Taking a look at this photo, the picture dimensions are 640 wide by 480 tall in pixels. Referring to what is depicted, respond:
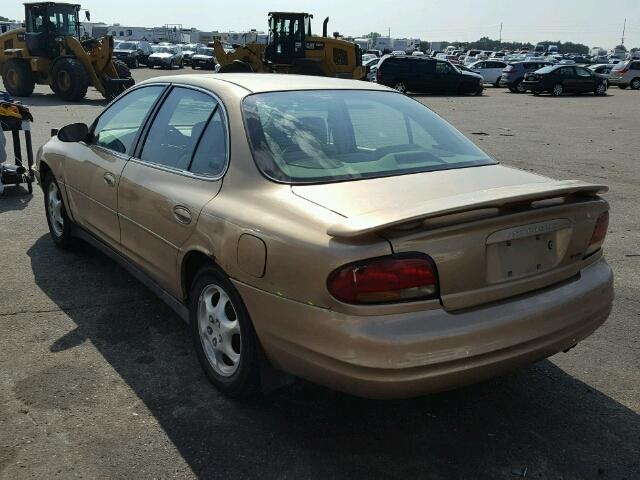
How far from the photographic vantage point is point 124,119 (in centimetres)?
456

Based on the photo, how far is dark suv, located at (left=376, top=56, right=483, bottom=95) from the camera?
28.4 m

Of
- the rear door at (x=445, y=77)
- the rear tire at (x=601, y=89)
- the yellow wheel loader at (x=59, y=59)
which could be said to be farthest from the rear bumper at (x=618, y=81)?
the yellow wheel loader at (x=59, y=59)

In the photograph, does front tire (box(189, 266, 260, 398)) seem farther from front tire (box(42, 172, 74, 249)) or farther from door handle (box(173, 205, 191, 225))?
front tire (box(42, 172, 74, 249))

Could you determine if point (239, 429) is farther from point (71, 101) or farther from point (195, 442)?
point (71, 101)

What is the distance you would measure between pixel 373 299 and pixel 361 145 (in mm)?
1239

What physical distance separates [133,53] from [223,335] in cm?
4616

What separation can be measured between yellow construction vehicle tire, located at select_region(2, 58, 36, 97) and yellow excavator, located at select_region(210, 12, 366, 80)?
7703 mm

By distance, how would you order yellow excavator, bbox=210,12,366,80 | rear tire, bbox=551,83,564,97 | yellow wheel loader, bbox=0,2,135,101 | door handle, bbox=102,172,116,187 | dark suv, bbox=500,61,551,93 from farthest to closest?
dark suv, bbox=500,61,551,93 → rear tire, bbox=551,83,564,97 → yellow excavator, bbox=210,12,366,80 → yellow wheel loader, bbox=0,2,135,101 → door handle, bbox=102,172,116,187

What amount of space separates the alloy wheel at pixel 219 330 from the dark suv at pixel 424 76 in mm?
26039

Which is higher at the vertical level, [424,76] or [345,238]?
[424,76]

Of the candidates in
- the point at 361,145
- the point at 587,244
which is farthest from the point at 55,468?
the point at 587,244

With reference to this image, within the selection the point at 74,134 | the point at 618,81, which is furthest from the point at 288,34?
the point at 74,134

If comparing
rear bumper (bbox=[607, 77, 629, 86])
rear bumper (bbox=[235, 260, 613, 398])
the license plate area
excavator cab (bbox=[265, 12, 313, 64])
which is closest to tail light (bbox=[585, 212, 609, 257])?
the license plate area

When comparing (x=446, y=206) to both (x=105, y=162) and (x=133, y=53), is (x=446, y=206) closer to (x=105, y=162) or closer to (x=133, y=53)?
(x=105, y=162)
